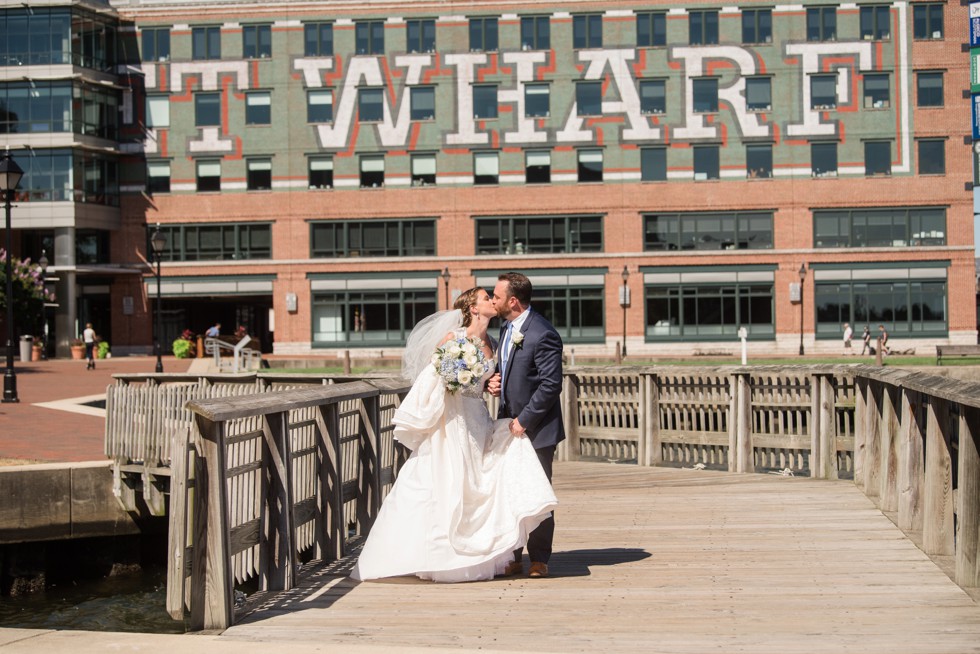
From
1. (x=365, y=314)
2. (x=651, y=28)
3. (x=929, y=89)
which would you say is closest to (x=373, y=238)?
(x=365, y=314)

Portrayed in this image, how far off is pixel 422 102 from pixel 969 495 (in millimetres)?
51759

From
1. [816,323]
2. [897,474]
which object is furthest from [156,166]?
[897,474]

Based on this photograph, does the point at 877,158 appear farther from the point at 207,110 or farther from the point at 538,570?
the point at 538,570

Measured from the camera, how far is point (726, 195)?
2212 inches

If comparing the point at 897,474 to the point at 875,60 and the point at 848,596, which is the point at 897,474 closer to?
the point at 848,596

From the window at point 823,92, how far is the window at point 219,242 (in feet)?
89.6

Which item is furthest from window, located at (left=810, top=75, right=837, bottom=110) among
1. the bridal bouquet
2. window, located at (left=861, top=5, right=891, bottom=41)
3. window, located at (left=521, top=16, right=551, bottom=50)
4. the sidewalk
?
the bridal bouquet

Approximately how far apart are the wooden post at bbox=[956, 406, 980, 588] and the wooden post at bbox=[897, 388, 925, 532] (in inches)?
77.4

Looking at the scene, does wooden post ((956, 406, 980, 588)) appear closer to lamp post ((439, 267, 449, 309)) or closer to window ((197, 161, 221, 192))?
lamp post ((439, 267, 449, 309))

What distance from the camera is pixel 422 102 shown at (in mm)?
57406

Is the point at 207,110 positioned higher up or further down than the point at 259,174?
higher up

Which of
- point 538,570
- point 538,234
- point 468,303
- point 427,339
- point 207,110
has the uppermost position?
point 207,110

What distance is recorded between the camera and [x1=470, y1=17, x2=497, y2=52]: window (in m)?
57.1

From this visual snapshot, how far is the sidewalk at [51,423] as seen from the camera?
17.7 meters
